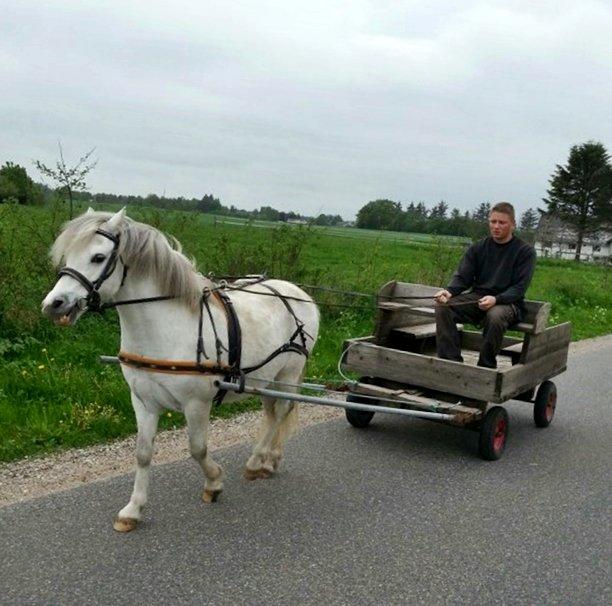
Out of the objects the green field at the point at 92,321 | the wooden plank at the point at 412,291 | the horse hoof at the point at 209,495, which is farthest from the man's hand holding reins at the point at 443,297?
the horse hoof at the point at 209,495

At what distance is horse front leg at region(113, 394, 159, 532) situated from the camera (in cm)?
371

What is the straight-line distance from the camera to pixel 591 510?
4.34 meters

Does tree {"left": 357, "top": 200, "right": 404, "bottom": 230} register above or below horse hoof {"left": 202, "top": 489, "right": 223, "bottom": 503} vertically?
above

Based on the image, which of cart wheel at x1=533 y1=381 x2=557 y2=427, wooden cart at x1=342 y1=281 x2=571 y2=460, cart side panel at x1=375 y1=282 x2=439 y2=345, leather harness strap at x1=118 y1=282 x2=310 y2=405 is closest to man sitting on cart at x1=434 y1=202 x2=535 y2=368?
wooden cart at x1=342 y1=281 x2=571 y2=460

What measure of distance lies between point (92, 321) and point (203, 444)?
439 cm

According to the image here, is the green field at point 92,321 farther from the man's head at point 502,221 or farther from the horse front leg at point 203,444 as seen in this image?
the man's head at point 502,221

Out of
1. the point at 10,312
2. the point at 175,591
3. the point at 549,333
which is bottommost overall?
the point at 175,591

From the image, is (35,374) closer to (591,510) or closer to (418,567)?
(418,567)

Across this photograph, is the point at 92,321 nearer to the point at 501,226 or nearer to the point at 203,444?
the point at 203,444

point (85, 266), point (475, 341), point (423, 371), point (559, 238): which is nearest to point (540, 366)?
point (475, 341)

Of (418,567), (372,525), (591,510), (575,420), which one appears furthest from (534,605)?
(575,420)

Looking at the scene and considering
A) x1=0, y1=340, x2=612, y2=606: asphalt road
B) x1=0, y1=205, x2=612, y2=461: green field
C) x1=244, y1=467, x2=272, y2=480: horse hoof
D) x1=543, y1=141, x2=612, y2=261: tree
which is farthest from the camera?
x1=543, y1=141, x2=612, y2=261: tree

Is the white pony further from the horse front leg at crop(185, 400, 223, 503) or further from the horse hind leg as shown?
the horse hind leg

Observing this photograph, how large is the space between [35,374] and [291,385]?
9.08 feet
